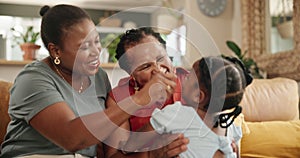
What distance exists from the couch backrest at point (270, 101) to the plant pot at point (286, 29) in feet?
2.48

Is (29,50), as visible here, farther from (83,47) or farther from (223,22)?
(223,22)

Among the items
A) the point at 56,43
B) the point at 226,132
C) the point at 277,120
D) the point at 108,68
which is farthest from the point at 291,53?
the point at 56,43

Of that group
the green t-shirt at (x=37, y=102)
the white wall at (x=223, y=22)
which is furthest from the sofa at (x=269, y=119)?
the white wall at (x=223, y=22)

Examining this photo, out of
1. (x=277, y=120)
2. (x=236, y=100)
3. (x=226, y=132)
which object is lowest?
(x=277, y=120)

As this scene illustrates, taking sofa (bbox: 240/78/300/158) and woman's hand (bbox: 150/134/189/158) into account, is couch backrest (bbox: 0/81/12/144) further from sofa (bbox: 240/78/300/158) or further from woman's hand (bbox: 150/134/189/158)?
sofa (bbox: 240/78/300/158)

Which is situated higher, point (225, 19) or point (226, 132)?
point (225, 19)

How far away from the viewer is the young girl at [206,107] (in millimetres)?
1180

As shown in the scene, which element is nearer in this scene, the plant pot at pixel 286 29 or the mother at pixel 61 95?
the mother at pixel 61 95

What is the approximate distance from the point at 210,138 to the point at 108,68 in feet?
5.02

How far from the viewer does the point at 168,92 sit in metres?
1.06

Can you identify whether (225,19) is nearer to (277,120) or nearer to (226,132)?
(277,120)

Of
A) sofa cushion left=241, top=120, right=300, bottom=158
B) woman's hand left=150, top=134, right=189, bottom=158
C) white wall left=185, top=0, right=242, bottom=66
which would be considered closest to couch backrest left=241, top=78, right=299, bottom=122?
sofa cushion left=241, top=120, right=300, bottom=158

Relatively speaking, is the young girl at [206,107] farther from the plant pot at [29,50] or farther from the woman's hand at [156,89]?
the plant pot at [29,50]

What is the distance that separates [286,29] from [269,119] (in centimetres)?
105
